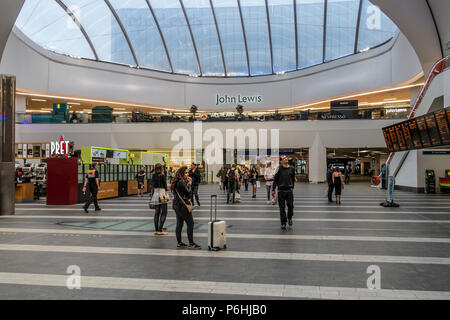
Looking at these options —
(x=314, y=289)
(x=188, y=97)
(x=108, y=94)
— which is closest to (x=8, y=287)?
(x=314, y=289)

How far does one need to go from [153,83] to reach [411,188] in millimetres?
27919

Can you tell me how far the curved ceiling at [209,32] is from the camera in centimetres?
3272

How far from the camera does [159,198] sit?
28.5 feet

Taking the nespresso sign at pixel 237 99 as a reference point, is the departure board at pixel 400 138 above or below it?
below

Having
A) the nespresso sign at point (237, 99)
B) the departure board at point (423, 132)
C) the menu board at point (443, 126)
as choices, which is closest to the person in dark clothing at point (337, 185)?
the departure board at point (423, 132)

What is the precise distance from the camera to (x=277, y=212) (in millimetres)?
12555

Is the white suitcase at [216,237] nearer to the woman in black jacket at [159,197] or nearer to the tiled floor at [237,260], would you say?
the tiled floor at [237,260]

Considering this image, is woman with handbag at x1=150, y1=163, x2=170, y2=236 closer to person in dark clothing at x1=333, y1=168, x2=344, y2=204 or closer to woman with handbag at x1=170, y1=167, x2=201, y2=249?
woman with handbag at x1=170, y1=167, x2=201, y2=249

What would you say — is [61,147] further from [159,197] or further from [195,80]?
[195,80]

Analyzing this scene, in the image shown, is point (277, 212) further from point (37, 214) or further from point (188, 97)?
point (188, 97)

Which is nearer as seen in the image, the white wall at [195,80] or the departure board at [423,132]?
the departure board at [423,132]

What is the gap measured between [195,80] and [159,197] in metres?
33.4

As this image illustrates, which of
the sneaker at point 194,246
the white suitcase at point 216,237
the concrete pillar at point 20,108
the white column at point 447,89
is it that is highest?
the concrete pillar at point 20,108

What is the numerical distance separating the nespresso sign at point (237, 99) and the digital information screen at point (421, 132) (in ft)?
78.0
